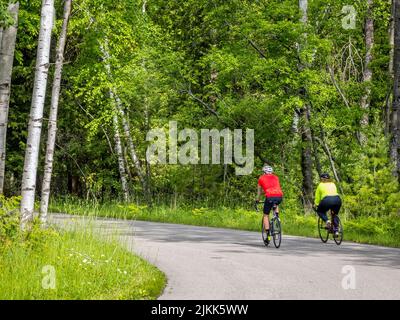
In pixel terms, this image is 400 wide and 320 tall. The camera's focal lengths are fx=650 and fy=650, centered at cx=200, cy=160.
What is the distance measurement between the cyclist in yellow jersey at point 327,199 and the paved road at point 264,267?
88cm

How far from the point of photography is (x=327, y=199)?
17562mm

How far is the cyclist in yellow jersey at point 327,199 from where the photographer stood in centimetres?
1753

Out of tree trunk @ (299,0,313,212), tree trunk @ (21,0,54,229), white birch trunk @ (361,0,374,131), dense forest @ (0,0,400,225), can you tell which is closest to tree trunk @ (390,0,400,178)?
dense forest @ (0,0,400,225)

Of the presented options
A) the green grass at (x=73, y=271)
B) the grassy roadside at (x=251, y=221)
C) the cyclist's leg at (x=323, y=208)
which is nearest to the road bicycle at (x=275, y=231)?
the cyclist's leg at (x=323, y=208)

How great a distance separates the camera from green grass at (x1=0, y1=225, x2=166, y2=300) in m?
8.95

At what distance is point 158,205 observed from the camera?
29500 millimetres

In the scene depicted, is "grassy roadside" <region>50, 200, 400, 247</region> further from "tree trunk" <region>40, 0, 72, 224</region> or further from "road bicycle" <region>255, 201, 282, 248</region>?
"road bicycle" <region>255, 201, 282, 248</region>

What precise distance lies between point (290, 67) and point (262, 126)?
2.88 m

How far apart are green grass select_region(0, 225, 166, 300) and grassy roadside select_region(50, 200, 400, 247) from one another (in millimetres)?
2738

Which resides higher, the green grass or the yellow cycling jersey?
the yellow cycling jersey

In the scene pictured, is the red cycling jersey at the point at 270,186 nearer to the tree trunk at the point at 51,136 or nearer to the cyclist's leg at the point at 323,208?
the cyclist's leg at the point at 323,208
